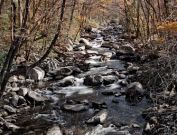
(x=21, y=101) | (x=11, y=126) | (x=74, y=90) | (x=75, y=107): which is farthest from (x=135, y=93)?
(x=11, y=126)

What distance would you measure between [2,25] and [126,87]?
27.2 feet

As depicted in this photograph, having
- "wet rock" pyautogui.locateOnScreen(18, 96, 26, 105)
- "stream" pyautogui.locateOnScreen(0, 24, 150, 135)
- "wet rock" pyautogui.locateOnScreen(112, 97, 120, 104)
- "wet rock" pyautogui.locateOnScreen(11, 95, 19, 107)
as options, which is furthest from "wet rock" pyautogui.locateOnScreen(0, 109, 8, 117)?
"wet rock" pyautogui.locateOnScreen(112, 97, 120, 104)

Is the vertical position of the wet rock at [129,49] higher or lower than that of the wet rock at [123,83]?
higher

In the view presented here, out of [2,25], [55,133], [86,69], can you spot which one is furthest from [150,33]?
[55,133]

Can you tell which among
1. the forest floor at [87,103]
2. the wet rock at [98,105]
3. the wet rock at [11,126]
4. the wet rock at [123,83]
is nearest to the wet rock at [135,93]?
the forest floor at [87,103]

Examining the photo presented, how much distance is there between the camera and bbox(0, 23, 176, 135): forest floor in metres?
12.5

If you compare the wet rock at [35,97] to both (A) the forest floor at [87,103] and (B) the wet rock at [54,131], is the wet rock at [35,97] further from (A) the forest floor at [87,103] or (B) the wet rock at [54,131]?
(B) the wet rock at [54,131]

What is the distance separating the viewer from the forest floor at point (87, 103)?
12.5 m

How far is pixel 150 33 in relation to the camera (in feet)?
85.8

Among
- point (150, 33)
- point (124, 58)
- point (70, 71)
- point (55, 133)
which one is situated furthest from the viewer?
point (150, 33)

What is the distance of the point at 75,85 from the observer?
59.7ft

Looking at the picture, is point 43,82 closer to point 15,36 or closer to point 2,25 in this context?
point 2,25

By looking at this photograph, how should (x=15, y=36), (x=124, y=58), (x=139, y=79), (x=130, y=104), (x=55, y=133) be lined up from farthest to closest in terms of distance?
1. (x=124, y=58)
2. (x=139, y=79)
3. (x=130, y=104)
4. (x=55, y=133)
5. (x=15, y=36)

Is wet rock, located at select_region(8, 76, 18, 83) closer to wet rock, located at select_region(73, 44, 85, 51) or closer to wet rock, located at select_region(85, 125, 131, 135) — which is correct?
wet rock, located at select_region(85, 125, 131, 135)
